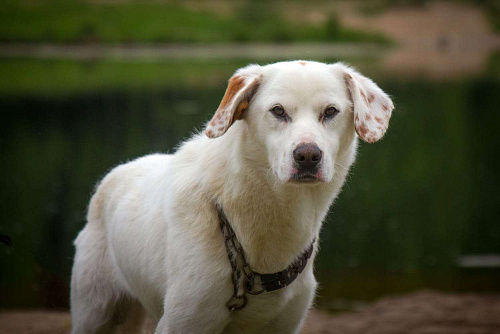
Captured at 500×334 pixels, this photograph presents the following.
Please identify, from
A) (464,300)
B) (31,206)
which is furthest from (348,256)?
(31,206)

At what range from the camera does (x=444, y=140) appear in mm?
24609

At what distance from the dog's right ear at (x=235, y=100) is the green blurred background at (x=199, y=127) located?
150cm

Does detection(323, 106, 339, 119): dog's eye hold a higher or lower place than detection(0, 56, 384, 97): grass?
higher

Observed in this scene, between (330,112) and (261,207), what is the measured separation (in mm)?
643

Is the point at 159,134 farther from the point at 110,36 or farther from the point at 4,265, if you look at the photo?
the point at 110,36

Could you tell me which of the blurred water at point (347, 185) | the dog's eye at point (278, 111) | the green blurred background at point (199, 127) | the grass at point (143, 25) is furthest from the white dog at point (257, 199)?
the grass at point (143, 25)

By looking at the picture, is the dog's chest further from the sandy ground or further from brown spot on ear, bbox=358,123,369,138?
the sandy ground

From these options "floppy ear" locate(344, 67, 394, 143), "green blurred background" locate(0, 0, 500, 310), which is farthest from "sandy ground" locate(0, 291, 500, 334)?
"floppy ear" locate(344, 67, 394, 143)

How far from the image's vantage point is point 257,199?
153 inches

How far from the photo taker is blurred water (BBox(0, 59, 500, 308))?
11.3m

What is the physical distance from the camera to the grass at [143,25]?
7519 cm

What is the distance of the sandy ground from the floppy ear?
12.0ft

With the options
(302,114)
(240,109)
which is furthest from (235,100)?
(302,114)

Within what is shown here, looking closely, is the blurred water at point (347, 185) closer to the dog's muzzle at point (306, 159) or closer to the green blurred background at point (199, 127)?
the green blurred background at point (199, 127)
